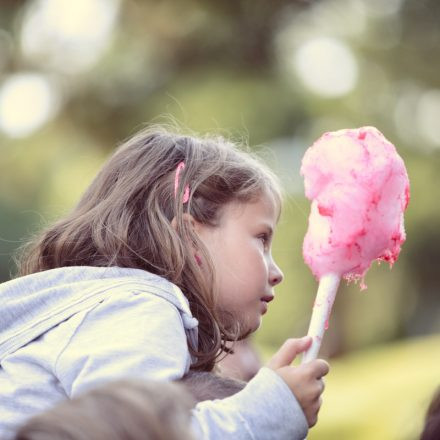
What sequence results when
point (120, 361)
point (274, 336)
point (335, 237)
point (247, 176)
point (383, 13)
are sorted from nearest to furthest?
point (120, 361) < point (335, 237) < point (247, 176) < point (274, 336) < point (383, 13)

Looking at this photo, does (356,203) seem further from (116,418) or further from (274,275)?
(116,418)

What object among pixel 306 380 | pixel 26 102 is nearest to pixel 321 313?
pixel 306 380

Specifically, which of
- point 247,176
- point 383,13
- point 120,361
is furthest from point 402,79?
point 120,361

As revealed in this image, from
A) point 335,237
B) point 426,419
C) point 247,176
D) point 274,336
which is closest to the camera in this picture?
point 426,419

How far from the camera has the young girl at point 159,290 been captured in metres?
1.84

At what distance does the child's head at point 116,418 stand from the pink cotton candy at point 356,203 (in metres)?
1.03

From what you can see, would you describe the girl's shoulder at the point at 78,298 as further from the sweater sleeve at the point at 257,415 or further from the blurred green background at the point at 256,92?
the blurred green background at the point at 256,92

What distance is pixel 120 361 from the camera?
71.7 inches

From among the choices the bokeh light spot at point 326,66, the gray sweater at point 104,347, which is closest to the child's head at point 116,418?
the gray sweater at point 104,347

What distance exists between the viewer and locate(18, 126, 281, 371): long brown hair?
2.24m

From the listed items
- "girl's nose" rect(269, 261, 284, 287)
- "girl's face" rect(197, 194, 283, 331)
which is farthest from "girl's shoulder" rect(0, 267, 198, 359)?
"girl's nose" rect(269, 261, 284, 287)

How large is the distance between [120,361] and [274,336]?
8.97 meters

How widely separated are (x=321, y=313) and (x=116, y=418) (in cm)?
101

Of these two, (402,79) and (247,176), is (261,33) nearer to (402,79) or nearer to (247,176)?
(402,79)
